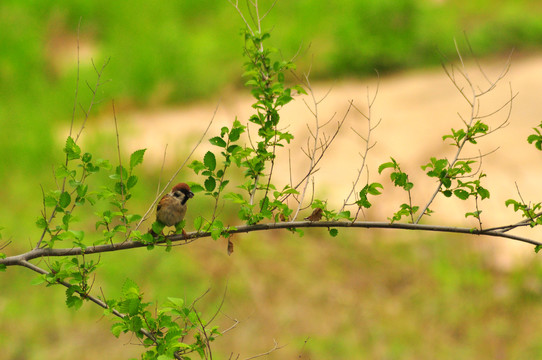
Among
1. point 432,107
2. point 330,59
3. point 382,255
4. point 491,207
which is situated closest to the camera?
point 382,255

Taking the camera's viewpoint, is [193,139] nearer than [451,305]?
No

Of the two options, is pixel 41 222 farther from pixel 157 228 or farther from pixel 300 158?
pixel 300 158

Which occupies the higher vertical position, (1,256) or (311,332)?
(311,332)

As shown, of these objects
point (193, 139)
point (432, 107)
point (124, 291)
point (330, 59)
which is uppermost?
point (330, 59)

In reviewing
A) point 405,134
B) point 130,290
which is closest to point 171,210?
point 130,290

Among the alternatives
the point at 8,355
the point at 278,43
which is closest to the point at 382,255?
the point at 8,355

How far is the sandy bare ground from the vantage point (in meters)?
8.88

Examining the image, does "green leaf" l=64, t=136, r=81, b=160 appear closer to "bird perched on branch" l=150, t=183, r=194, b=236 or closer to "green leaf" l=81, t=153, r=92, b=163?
"green leaf" l=81, t=153, r=92, b=163

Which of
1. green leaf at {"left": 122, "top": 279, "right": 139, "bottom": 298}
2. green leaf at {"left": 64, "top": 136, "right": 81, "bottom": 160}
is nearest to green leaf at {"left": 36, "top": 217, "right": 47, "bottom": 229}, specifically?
green leaf at {"left": 64, "top": 136, "right": 81, "bottom": 160}

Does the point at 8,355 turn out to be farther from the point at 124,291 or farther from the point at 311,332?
the point at 124,291

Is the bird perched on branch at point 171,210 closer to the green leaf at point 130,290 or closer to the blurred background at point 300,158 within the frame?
the green leaf at point 130,290

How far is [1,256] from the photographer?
260 centimetres

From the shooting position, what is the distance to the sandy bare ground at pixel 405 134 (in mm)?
8875

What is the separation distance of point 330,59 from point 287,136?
9182 millimetres
